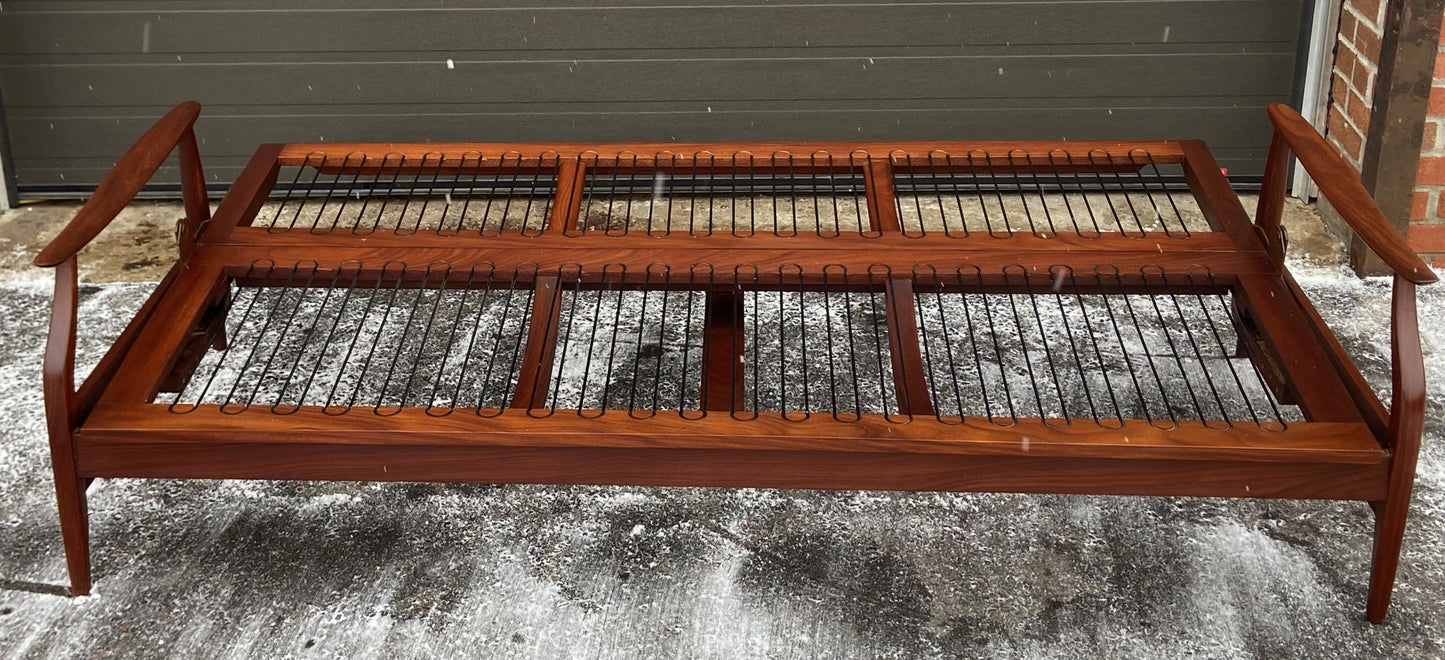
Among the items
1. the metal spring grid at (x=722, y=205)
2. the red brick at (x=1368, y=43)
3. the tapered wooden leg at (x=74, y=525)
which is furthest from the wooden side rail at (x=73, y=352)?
the red brick at (x=1368, y=43)

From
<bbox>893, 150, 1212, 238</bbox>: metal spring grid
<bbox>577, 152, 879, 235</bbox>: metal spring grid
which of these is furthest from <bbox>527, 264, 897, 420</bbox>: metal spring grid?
<bbox>893, 150, 1212, 238</bbox>: metal spring grid

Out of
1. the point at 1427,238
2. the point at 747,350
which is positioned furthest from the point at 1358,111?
the point at 747,350

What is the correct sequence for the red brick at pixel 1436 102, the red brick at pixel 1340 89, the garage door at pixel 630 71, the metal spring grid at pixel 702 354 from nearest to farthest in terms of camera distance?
the metal spring grid at pixel 702 354
the red brick at pixel 1436 102
the red brick at pixel 1340 89
the garage door at pixel 630 71

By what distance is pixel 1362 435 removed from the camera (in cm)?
211

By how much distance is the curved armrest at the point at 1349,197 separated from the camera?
2119mm

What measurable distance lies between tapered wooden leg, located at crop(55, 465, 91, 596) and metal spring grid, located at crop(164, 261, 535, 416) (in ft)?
1.64

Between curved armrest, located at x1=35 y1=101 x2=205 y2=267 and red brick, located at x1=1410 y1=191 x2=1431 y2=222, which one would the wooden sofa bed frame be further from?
red brick, located at x1=1410 y1=191 x2=1431 y2=222

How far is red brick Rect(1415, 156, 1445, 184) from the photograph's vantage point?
3.70 meters

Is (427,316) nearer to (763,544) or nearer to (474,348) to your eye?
(474,348)

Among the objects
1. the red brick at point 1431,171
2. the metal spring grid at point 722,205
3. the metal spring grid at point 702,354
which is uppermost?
the red brick at point 1431,171

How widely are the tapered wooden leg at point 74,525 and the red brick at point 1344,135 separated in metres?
3.50

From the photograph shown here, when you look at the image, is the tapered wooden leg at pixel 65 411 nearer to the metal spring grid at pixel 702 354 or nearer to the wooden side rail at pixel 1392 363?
the metal spring grid at pixel 702 354

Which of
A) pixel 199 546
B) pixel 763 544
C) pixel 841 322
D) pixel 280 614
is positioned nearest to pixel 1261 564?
pixel 763 544

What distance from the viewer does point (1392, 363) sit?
227cm
